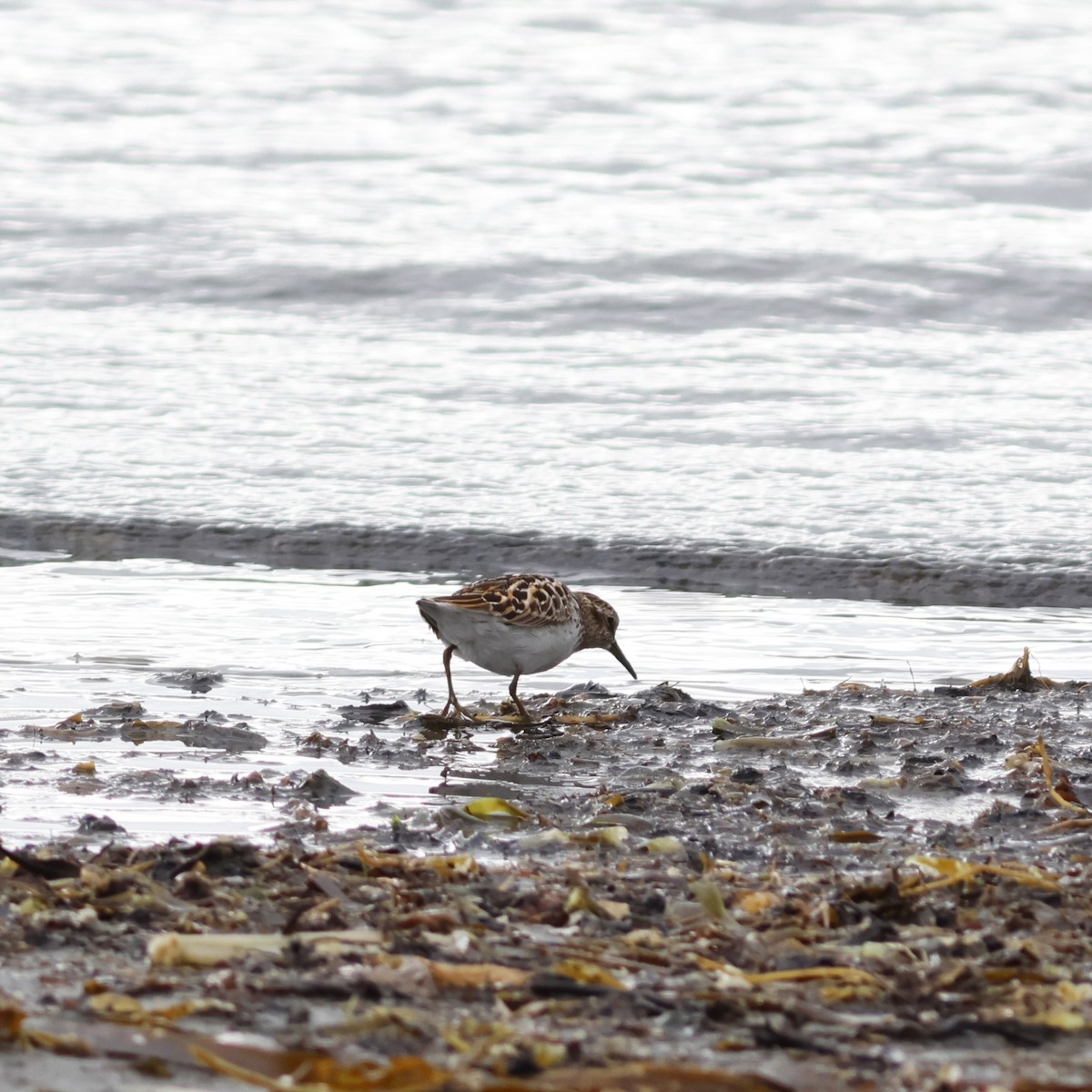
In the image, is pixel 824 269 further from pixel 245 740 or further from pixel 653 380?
pixel 245 740

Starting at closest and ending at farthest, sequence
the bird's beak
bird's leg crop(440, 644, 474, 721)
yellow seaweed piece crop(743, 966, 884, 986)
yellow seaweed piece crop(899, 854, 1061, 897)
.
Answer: yellow seaweed piece crop(743, 966, 884, 986) < yellow seaweed piece crop(899, 854, 1061, 897) < bird's leg crop(440, 644, 474, 721) < the bird's beak

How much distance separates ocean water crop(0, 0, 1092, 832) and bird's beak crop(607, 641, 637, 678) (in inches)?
3.6

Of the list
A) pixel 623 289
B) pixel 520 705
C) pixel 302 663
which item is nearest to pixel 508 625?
pixel 520 705

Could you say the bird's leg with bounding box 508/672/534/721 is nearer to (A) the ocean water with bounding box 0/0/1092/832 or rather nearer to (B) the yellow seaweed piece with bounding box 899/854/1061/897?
(A) the ocean water with bounding box 0/0/1092/832

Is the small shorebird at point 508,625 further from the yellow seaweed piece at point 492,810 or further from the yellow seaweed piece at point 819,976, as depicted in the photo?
the yellow seaweed piece at point 819,976

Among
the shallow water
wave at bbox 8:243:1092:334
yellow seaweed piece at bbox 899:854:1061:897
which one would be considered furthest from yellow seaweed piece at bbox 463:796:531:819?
wave at bbox 8:243:1092:334

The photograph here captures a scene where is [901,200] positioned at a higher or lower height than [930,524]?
higher

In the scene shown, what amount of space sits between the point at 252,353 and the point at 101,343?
1118 mm

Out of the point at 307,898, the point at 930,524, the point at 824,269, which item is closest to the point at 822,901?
the point at 307,898

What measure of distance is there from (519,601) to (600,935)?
2.76 meters

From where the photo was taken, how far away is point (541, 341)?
13.0 meters

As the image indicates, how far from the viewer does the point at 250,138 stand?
804 inches

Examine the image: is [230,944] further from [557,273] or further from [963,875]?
[557,273]

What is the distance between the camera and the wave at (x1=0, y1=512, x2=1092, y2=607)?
308 inches
